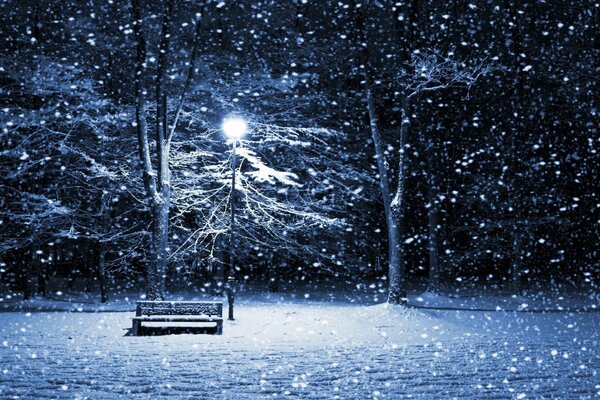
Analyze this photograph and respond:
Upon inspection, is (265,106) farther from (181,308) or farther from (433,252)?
(433,252)

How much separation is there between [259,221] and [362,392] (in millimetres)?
13009

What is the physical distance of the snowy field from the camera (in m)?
7.26

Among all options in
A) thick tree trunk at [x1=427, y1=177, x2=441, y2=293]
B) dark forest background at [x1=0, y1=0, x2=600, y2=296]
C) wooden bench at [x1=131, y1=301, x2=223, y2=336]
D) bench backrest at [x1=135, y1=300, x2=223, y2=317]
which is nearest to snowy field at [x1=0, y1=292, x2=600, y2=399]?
wooden bench at [x1=131, y1=301, x2=223, y2=336]

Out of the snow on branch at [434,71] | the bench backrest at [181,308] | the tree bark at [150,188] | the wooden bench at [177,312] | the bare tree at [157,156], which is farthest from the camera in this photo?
the tree bark at [150,188]

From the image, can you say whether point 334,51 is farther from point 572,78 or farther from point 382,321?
point 382,321

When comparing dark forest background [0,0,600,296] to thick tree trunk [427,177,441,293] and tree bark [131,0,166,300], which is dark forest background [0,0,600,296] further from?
tree bark [131,0,166,300]

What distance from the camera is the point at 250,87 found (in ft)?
61.7

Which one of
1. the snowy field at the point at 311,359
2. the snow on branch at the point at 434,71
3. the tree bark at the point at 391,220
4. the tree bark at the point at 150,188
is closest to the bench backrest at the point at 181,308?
the snowy field at the point at 311,359

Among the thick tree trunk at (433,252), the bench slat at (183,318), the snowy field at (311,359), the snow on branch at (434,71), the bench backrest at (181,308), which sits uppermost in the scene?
the snow on branch at (434,71)

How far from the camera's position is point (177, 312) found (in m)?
13.3

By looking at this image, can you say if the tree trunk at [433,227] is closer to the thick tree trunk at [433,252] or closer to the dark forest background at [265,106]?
the thick tree trunk at [433,252]

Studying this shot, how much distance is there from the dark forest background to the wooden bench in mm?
4501

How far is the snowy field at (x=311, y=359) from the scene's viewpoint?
7.26 metres

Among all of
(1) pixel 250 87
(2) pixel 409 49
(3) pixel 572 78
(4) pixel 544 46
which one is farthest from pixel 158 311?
(4) pixel 544 46
